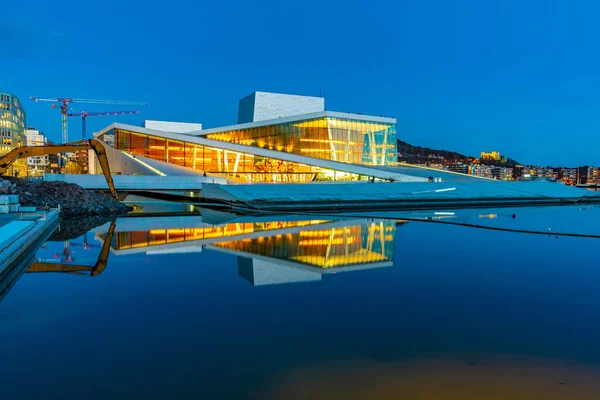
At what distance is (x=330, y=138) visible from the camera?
36.1 meters

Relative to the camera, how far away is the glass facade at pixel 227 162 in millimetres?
34531

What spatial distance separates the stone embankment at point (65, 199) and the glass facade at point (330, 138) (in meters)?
16.5

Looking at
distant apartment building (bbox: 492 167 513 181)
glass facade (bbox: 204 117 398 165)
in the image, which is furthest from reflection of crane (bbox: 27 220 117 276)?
distant apartment building (bbox: 492 167 513 181)

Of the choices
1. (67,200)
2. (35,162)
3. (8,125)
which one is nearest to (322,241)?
(67,200)

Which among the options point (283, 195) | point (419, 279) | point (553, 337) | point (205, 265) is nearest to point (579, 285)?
point (419, 279)

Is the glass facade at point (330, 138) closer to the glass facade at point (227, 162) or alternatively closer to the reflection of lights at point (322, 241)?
the glass facade at point (227, 162)

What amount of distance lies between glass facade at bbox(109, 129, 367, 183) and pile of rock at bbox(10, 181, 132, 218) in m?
12.8

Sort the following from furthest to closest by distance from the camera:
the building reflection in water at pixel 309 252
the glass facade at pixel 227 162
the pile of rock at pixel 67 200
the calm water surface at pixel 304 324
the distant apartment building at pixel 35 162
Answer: the distant apartment building at pixel 35 162, the glass facade at pixel 227 162, the pile of rock at pixel 67 200, the building reflection in water at pixel 309 252, the calm water surface at pixel 304 324

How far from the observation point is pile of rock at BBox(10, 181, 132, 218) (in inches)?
789

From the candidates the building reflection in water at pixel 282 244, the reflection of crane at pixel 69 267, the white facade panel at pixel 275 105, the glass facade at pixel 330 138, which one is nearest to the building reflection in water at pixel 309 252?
the building reflection in water at pixel 282 244

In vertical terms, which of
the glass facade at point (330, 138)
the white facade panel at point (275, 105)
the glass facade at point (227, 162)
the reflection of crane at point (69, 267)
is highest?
the white facade panel at point (275, 105)

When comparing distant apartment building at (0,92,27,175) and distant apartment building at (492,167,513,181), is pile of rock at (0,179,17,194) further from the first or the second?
distant apartment building at (492,167,513,181)

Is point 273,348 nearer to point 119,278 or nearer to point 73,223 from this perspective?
point 119,278

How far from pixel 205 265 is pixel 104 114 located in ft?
351
